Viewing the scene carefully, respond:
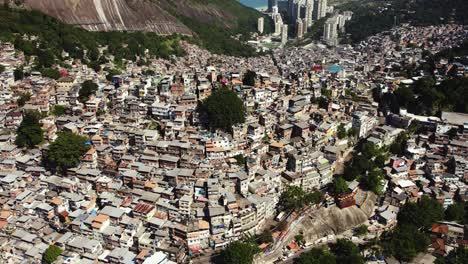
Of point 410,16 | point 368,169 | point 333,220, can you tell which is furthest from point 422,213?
point 410,16

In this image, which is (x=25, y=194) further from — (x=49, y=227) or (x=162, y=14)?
(x=162, y=14)

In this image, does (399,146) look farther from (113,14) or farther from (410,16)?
(410,16)

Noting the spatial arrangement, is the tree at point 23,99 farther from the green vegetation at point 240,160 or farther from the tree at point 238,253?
the tree at point 238,253

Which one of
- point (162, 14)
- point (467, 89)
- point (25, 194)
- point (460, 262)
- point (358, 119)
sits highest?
point (162, 14)

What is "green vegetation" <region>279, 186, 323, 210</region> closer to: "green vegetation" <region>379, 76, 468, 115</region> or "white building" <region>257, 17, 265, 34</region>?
"green vegetation" <region>379, 76, 468, 115</region>

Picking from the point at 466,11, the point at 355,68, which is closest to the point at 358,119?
the point at 355,68

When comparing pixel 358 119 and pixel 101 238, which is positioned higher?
pixel 358 119

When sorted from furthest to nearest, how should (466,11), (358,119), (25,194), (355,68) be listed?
(466,11) → (355,68) → (358,119) → (25,194)
